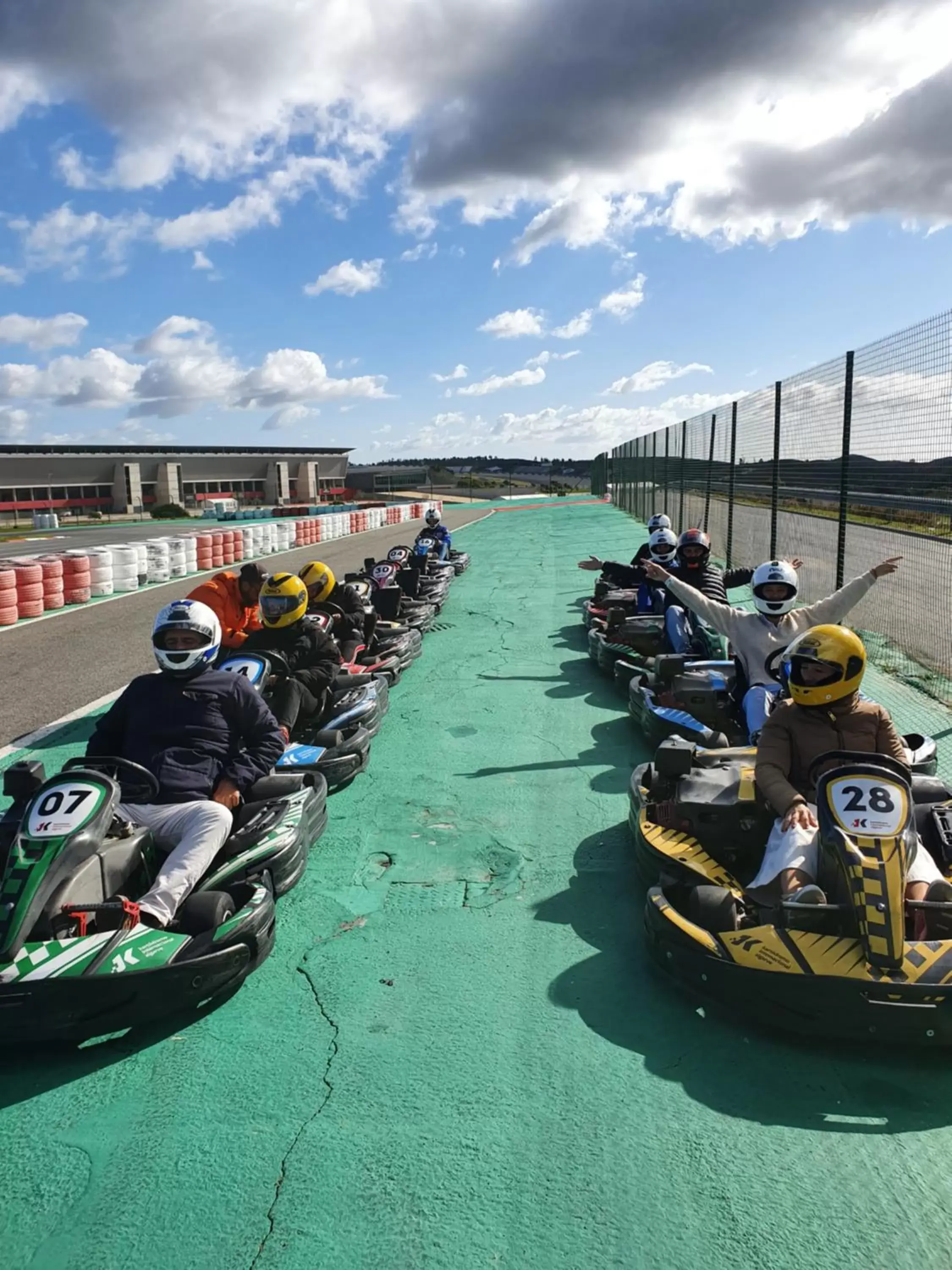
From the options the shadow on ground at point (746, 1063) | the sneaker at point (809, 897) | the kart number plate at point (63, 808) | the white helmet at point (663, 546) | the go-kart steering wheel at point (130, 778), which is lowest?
the shadow on ground at point (746, 1063)

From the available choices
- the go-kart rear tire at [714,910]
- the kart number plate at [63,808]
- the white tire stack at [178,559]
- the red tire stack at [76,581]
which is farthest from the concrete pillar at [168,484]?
the go-kart rear tire at [714,910]

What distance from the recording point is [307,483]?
75.3 meters

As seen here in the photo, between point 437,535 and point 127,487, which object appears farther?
point 127,487

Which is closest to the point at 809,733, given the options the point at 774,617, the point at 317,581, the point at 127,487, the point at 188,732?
the point at 774,617

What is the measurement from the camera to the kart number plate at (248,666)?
5.51 metres

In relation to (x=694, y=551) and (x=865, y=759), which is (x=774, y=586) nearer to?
(x=694, y=551)

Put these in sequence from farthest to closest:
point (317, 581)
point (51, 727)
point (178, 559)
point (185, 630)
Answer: point (178, 559), point (317, 581), point (51, 727), point (185, 630)

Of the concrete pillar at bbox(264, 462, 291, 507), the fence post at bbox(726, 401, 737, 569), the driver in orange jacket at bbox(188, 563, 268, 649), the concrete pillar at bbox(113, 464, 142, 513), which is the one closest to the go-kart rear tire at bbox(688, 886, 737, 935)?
the driver in orange jacket at bbox(188, 563, 268, 649)

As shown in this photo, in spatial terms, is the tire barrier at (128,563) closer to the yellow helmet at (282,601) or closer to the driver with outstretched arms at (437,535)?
the driver with outstretched arms at (437,535)

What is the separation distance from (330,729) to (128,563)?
12564mm

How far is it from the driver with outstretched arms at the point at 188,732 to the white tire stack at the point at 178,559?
15.4m

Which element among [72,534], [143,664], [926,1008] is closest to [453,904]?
[926,1008]

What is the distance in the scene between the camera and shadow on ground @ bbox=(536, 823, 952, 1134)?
2.65 metres

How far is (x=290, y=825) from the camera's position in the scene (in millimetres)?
4055
